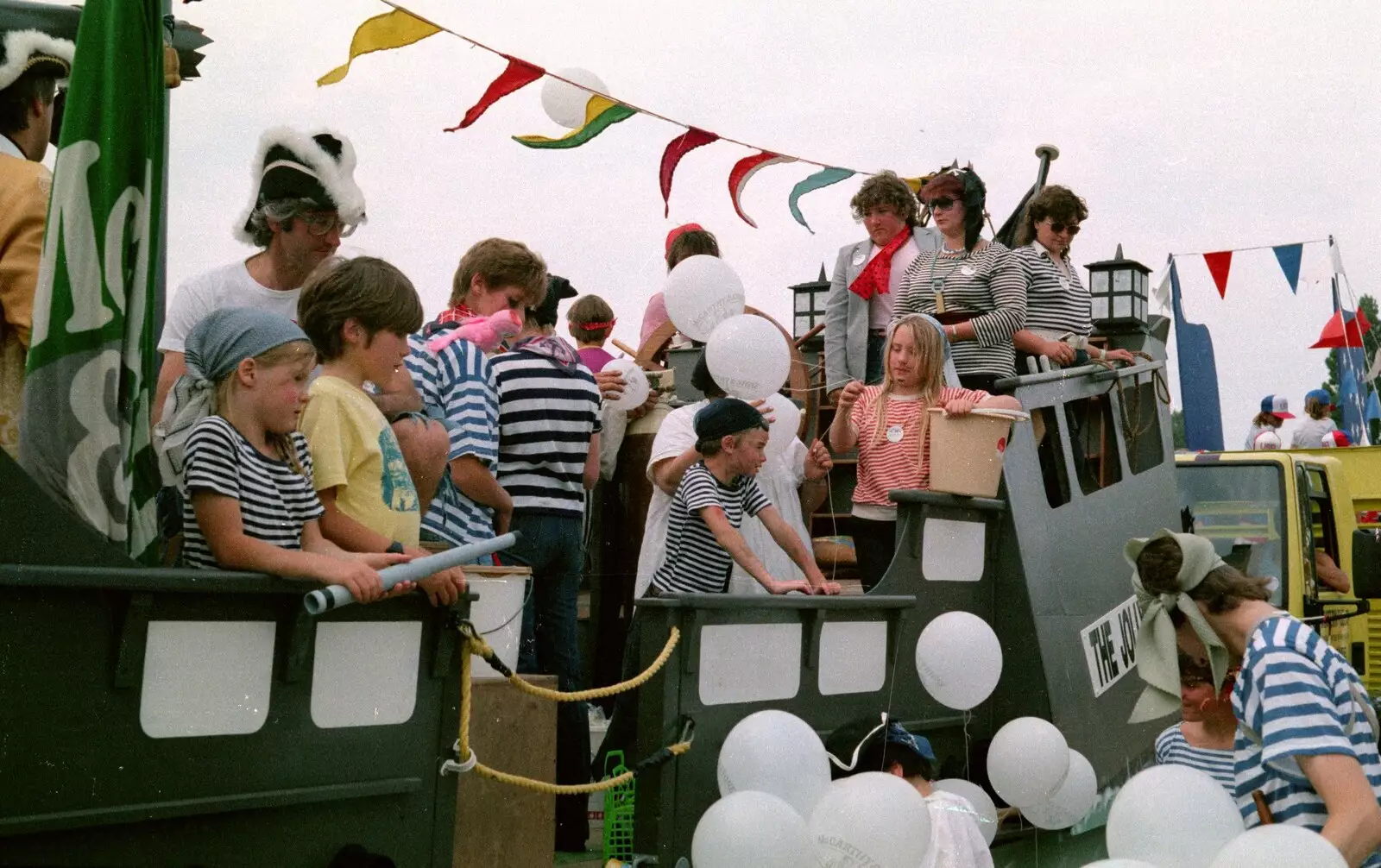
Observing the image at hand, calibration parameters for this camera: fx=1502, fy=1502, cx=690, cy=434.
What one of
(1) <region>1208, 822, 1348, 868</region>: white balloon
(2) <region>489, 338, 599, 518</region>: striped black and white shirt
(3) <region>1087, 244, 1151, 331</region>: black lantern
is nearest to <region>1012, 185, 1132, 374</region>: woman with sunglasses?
(2) <region>489, 338, 599, 518</region>: striped black and white shirt

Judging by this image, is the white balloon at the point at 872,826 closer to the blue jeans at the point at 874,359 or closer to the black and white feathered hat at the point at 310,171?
the black and white feathered hat at the point at 310,171

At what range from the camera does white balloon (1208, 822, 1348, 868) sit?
317 cm

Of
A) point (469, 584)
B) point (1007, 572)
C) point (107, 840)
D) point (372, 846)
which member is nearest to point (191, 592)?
point (107, 840)

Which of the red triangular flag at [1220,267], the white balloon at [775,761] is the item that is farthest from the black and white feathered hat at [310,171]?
the red triangular flag at [1220,267]

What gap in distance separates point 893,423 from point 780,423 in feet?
1.89

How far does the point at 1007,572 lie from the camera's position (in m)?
6.10

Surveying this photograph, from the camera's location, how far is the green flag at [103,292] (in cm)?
300

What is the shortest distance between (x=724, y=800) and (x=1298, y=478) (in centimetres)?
615

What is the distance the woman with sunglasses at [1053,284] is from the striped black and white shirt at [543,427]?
8.12 feet

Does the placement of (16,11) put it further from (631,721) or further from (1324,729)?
(1324,729)

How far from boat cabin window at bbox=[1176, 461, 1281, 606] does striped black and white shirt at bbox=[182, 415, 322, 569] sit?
6.34 meters

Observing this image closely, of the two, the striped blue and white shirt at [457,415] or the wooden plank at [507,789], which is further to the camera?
the striped blue and white shirt at [457,415]

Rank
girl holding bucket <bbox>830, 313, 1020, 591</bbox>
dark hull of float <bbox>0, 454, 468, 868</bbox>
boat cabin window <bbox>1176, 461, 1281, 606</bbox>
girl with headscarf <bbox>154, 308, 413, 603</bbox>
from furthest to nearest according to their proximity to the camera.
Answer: boat cabin window <bbox>1176, 461, 1281, 606</bbox> < girl holding bucket <bbox>830, 313, 1020, 591</bbox> < girl with headscarf <bbox>154, 308, 413, 603</bbox> < dark hull of float <bbox>0, 454, 468, 868</bbox>

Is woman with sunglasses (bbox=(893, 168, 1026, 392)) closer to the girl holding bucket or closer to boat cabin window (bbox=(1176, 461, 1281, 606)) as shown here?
the girl holding bucket
